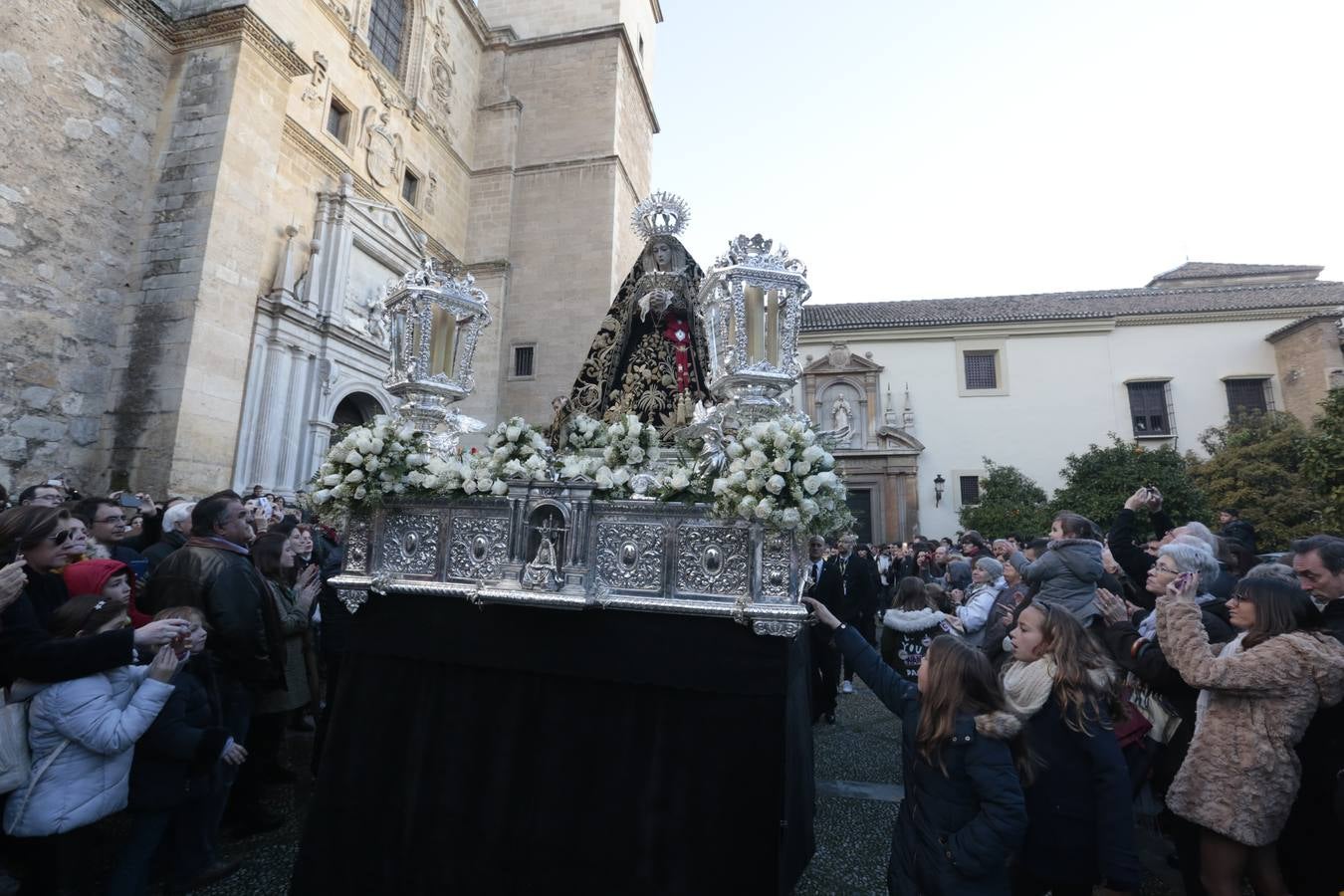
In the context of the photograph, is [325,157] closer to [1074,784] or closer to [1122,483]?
[1074,784]

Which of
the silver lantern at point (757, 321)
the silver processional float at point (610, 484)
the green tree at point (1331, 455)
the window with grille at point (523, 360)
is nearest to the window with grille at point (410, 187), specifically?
the window with grille at point (523, 360)

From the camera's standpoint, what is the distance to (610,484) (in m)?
2.93

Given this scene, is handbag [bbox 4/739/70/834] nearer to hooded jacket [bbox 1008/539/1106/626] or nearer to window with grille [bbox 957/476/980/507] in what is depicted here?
hooded jacket [bbox 1008/539/1106/626]

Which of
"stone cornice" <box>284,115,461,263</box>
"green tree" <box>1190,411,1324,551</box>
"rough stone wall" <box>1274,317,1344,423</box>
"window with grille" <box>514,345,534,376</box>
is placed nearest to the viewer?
"stone cornice" <box>284,115,461,263</box>

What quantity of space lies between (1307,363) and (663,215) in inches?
928

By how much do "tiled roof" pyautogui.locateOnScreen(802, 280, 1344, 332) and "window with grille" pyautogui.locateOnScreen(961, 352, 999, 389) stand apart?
1.15 metres

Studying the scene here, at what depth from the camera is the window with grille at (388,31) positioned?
13328 mm

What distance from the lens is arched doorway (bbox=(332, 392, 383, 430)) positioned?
12398 mm

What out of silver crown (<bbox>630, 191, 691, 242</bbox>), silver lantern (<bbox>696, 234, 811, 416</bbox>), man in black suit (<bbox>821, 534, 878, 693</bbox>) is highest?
silver crown (<bbox>630, 191, 691, 242</bbox>)

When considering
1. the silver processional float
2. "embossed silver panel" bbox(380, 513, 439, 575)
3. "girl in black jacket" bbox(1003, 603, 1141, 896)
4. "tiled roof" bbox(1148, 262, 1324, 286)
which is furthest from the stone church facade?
"tiled roof" bbox(1148, 262, 1324, 286)

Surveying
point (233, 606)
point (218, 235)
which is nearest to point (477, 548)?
point (233, 606)

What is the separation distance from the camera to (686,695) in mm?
2584

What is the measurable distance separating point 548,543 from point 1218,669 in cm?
249

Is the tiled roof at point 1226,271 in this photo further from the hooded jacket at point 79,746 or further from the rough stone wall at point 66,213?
the hooded jacket at point 79,746
